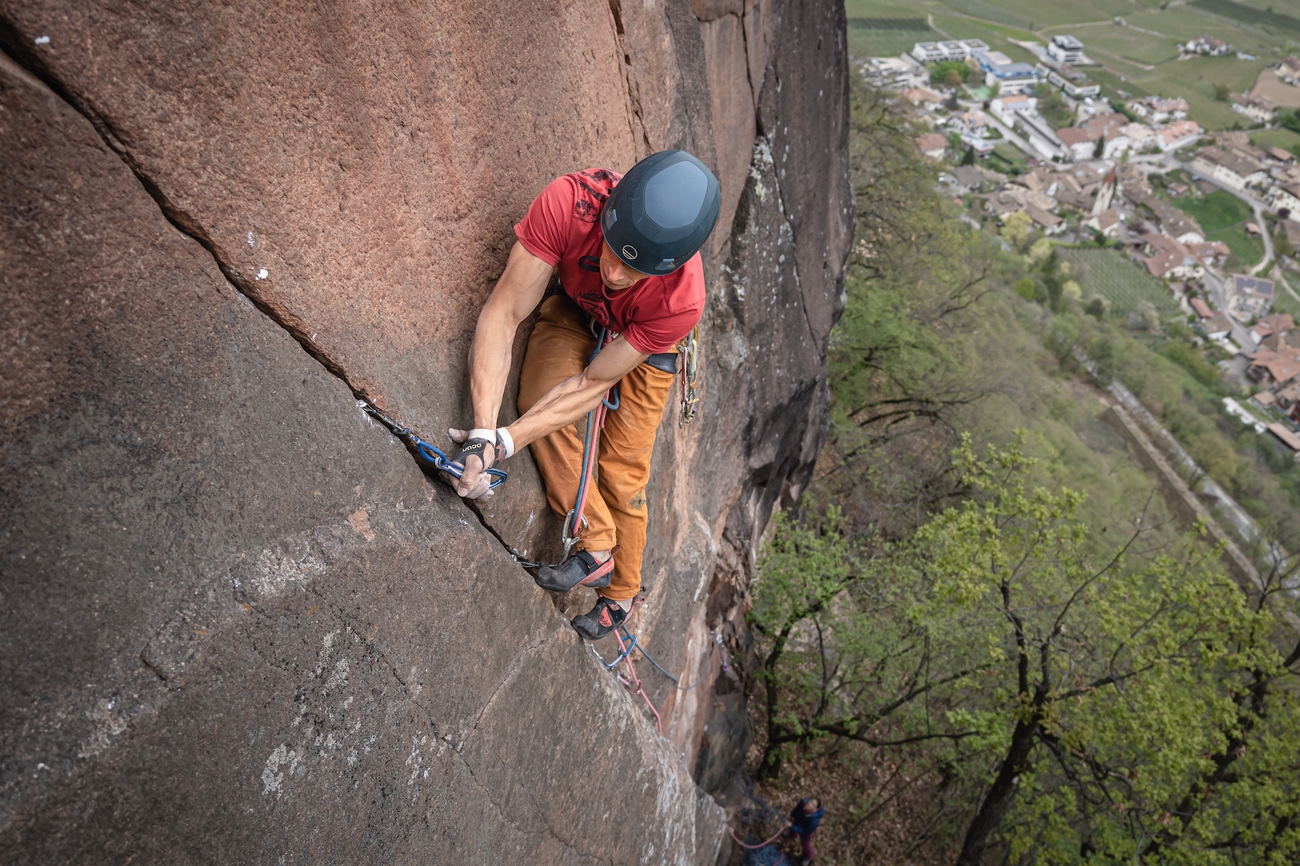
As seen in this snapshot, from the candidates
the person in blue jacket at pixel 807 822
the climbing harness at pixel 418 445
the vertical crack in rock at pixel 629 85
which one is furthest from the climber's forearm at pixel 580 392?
the person in blue jacket at pixel 807 822

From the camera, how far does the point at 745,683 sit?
36.8 ft

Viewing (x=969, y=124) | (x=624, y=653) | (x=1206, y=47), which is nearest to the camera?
(x=624, y=653)

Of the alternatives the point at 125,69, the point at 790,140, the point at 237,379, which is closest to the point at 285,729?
the point at 237,379

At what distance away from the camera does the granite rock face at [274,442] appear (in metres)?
1.74

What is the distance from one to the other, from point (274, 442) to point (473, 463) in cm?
75

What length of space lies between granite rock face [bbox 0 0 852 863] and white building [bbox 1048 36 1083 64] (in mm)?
99415

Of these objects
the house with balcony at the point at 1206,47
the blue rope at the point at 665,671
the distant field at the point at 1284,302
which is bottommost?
the distant field at the point at 1284,302

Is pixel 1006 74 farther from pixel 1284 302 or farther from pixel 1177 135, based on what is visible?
pixel 1284 302

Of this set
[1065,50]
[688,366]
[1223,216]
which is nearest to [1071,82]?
[1065,50]

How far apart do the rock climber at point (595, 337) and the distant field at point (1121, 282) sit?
191 feet

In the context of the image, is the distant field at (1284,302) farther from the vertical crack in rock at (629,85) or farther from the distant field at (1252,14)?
the vertical crack in rock at (629,85)

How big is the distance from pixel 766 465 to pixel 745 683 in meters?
4.42

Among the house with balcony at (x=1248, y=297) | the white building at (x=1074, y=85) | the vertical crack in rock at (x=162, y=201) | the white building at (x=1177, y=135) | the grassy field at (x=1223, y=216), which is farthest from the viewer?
the white building at (x=1074, y=85)

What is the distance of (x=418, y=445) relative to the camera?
2783mm
